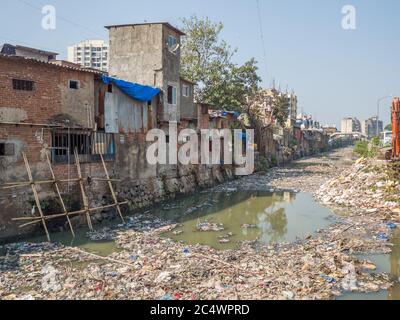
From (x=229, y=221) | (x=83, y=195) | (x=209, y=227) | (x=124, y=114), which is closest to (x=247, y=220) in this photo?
(x=229, y=221)

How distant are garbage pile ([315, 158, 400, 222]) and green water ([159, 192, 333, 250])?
1.05 m

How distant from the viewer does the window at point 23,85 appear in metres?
11.4

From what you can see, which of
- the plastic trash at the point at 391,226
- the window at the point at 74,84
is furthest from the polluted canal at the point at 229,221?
the window at the point at 74,84

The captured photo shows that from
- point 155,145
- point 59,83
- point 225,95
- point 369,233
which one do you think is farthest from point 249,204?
point 225,95

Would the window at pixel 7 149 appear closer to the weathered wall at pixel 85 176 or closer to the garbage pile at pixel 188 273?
the weathered wall at pixel 85 176

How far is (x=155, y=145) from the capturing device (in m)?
18.5

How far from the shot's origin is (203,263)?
363 inches

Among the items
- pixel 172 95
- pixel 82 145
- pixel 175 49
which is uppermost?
pixel 175 49

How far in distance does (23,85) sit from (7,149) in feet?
6.91

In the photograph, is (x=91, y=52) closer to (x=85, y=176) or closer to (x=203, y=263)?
(x=85, y=176)

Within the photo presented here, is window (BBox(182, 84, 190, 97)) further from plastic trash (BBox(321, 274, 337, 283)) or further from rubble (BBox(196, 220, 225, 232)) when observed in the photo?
plastic trash (BBox(321, 274, 337, 283))

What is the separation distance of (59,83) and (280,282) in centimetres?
974

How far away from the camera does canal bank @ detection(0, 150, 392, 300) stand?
7609 millimetres
